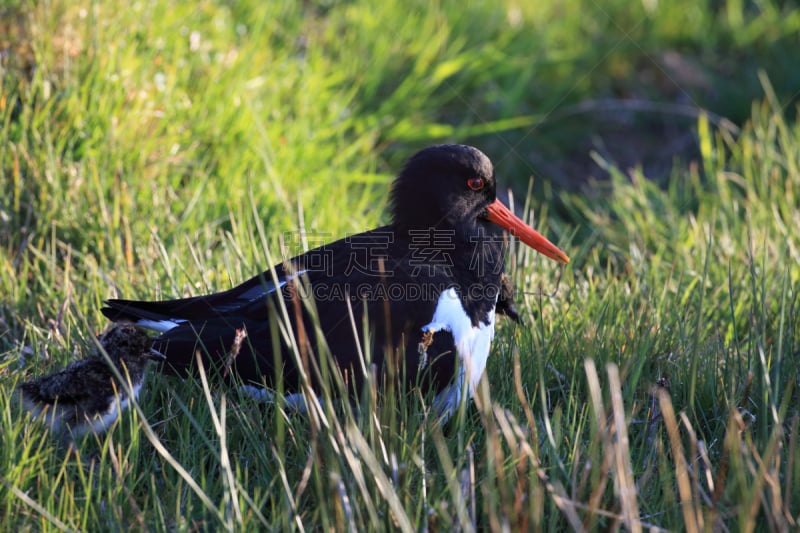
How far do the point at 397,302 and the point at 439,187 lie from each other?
645 millimetres

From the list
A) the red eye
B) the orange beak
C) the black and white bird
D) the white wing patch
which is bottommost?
the black and white bird

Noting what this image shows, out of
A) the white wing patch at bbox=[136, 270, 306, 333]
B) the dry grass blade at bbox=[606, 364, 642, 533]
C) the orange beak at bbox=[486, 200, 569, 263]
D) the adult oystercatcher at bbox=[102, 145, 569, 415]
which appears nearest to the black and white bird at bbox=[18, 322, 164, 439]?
the adult oystercatcher at bbox=[102, 145, 569, 415]

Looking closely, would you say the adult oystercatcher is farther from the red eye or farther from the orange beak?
the orange beak

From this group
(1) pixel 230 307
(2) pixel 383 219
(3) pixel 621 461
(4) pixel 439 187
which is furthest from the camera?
(2) pixel 383 219

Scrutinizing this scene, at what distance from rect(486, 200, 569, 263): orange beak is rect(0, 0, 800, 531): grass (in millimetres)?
203

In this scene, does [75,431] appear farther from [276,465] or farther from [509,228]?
[509,228]

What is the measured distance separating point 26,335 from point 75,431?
0.87 meters

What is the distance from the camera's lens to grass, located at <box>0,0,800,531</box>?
2.57m

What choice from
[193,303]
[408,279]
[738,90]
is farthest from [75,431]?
[738,90]

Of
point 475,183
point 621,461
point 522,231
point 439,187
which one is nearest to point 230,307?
point 439,187

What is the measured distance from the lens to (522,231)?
4012mm

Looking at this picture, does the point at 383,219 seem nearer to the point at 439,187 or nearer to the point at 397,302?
the point at 439,187

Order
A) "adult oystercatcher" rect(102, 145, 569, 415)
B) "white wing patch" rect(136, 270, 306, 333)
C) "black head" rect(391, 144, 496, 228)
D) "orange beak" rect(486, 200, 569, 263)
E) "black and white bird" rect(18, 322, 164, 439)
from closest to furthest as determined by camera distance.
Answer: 1. "black and white bird" rect(18, 322, 164, 439)
2. "adult oystercatcher" rect(102, 145, 569, 415)
3. "white wing patch" rect(136, 270, 306, 333)
4. "black head" rect(391, 144, 496, 228)
5. "orange beak" rect(486, 200, 569, 263)

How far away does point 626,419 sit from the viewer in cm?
280
